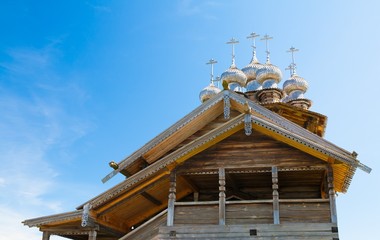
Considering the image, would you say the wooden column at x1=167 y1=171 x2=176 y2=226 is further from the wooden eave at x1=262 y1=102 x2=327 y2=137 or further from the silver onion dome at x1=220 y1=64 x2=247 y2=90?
the silver onion dome at x1=220 y1=64 x2=247 y2=90

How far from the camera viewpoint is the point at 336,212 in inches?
439

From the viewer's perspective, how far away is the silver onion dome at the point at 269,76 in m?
21.2

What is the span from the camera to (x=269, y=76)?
69.8ft

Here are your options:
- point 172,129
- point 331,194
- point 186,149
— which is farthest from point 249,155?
point 172,129

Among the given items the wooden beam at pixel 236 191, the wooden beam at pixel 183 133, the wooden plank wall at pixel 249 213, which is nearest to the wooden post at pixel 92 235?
the wooden beam at pixel 183 133

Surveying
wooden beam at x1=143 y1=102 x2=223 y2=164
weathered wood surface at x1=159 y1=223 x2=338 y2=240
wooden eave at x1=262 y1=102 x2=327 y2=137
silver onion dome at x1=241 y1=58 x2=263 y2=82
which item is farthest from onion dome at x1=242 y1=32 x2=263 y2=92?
weathered wood surface at x1=159 y1=223 x2=338 y2=240

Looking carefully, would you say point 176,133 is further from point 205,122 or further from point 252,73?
point 252,73

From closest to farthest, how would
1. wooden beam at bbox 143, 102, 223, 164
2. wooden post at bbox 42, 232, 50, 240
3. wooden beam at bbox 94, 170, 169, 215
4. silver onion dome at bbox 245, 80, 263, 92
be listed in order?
wooden beam at bbox 94, 170, 169, 215 → wooden post at bbox 42, 232, 50, 240 → wooden beam at bbox 143, 102, 223, 164 → silver onion dome at bbox 245, 80, 263, 92

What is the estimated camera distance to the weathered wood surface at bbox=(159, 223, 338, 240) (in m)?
11.0

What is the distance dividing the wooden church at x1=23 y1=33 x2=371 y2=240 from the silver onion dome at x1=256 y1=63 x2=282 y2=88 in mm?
7204

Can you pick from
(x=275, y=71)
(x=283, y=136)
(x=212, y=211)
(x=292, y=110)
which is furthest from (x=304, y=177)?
(x=275, y=71)

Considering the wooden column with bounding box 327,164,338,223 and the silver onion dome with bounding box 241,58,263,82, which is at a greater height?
the silver onion dome with bounding box 241,58,263,82

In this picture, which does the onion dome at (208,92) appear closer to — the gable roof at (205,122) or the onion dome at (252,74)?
the onion dome at (252,74)

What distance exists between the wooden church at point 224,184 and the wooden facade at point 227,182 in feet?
0.08
